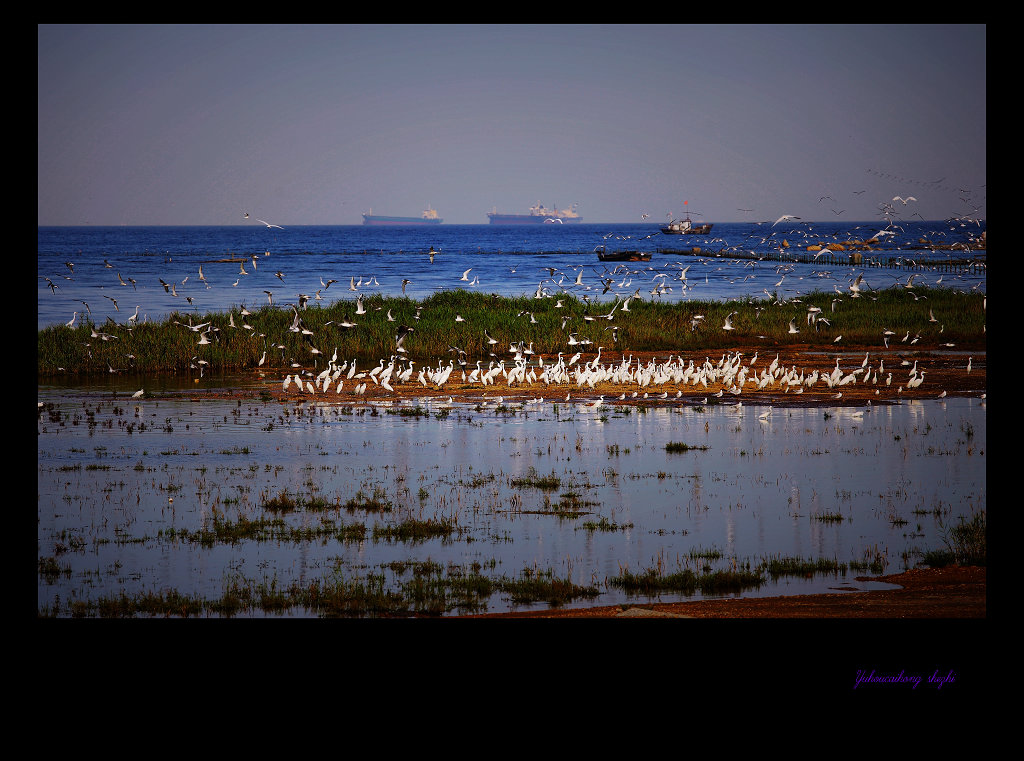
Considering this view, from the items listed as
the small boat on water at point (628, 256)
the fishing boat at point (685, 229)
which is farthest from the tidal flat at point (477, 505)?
the fishing boat at point (685, 229)

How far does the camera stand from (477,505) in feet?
40.2

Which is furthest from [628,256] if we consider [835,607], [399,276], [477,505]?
[835,607]

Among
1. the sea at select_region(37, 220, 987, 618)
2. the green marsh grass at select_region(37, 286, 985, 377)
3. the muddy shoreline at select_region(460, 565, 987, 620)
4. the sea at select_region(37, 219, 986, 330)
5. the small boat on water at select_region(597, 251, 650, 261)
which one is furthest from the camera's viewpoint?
the small boat on water at select_region(597, 251, 650, 261)

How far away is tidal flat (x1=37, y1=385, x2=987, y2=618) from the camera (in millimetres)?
9258

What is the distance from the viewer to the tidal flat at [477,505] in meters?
9.26

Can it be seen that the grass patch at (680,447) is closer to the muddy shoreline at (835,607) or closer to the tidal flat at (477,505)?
the tidal flat at (477,505)

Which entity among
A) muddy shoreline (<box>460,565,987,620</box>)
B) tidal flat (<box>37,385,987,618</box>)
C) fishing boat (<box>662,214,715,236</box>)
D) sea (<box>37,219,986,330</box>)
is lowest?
muddy shoreline (<box>460,565,987,620</box>)

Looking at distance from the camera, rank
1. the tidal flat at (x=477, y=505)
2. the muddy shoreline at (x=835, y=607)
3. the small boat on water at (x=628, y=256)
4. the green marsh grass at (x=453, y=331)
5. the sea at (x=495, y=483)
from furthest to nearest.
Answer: the small boat on water at (x=628, y=256), the green marsh grass at (x=453, y=331), the sea at (x=495, y=483), the tidal flat at (x=477, y=505), the muddy shoreline at (x=835, y=607)

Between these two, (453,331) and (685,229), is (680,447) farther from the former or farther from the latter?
(685,229)

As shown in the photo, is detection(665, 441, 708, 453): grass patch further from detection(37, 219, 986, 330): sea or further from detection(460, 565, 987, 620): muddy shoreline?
detection(37, 219, 986, 330): sea

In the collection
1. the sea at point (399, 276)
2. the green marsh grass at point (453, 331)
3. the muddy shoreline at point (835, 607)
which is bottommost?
the muddy shoreline at point (835, 607)

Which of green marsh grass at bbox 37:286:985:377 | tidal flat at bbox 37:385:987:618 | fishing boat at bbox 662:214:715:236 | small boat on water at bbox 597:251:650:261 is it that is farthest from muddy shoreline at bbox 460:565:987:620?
fishing boat at bbox 662:214:715:236
